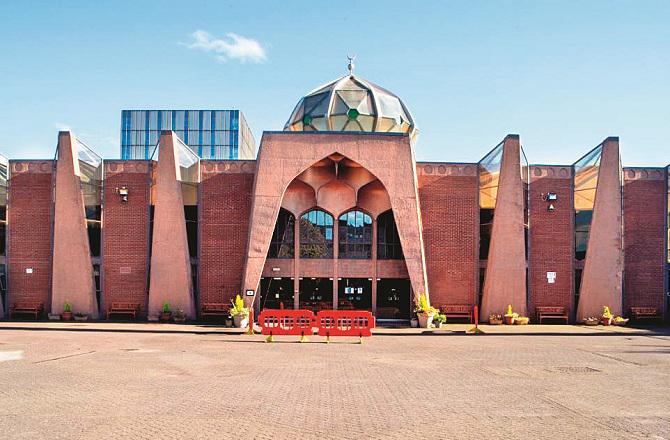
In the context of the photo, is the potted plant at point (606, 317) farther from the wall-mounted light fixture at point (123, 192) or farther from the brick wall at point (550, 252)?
the wall-mounted light fixture at point (123, 192)

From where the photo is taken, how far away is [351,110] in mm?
31031

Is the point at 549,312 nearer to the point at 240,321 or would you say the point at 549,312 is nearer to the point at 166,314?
the point at 240,321

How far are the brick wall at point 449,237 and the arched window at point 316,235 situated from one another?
438 cm

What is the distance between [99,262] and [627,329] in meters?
22.7

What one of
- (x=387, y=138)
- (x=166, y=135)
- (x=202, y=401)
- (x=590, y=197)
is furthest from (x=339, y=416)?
(x=590, y=197)

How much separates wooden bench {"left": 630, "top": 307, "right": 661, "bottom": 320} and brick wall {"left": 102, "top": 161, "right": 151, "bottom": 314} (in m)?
21.9

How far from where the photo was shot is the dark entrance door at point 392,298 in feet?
94.9

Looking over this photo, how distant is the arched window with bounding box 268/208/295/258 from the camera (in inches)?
1140

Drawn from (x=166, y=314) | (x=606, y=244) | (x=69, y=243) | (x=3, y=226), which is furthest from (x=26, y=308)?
(x=606, y=244)

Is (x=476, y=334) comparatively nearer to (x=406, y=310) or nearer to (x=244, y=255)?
(x=406, y=310)

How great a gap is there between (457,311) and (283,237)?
28.2 feet

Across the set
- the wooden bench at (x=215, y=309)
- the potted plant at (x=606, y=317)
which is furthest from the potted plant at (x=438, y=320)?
the wooden bench at (x=215, y=309)

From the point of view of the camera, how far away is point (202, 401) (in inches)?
415

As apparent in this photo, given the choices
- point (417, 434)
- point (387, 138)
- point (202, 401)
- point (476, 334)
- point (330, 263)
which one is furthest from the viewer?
point (330, 263)
